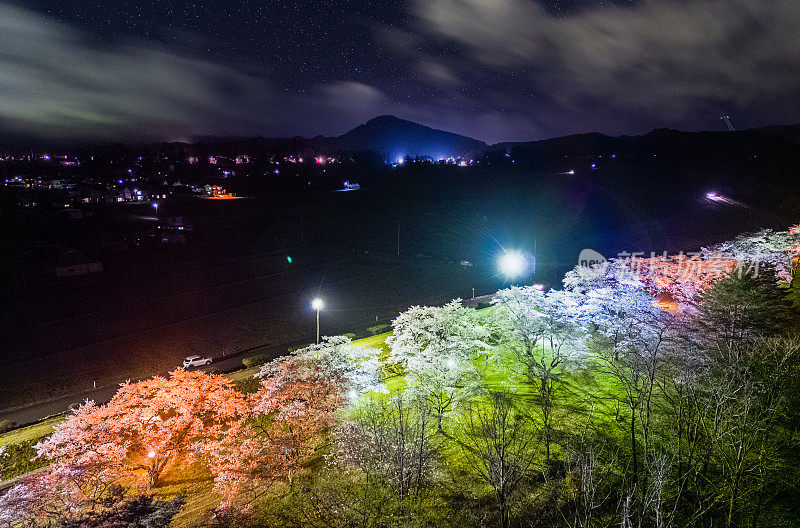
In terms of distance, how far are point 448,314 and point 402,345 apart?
2.53m

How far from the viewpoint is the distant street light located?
45.7m

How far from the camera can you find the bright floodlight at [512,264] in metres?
45.8

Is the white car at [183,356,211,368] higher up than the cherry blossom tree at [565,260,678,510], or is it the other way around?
the cherry blossom tree at [565,260,678,510]

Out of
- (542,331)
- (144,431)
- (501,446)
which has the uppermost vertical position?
(542,331)

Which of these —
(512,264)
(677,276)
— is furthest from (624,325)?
(512,264)

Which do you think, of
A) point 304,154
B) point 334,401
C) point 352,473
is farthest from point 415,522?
point 304,154

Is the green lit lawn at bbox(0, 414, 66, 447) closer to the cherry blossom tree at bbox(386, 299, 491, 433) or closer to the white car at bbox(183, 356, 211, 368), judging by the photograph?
the white car at bbox(183, 356, 211, 368)

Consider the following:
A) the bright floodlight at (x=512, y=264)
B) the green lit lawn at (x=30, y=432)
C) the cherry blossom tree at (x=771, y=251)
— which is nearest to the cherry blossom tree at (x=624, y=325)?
the cherry blossom tree at (x=771, y=251)

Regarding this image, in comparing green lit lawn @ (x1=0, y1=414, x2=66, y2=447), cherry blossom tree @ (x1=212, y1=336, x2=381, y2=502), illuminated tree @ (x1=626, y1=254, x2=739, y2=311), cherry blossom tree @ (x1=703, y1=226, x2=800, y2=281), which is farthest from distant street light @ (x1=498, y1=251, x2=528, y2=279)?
green lit lawn @ (x1=0, y1=414, x2=66, y2=447)

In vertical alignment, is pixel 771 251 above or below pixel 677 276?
above

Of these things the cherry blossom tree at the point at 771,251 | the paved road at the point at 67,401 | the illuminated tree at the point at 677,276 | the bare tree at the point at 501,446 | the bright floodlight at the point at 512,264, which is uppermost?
the cherry blossom tree at the point at 771,251

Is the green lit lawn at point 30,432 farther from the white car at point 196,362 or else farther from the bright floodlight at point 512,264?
the bright floodlight at point 512,264

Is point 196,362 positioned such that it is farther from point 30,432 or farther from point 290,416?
point 290,416

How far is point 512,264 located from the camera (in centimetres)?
4903
